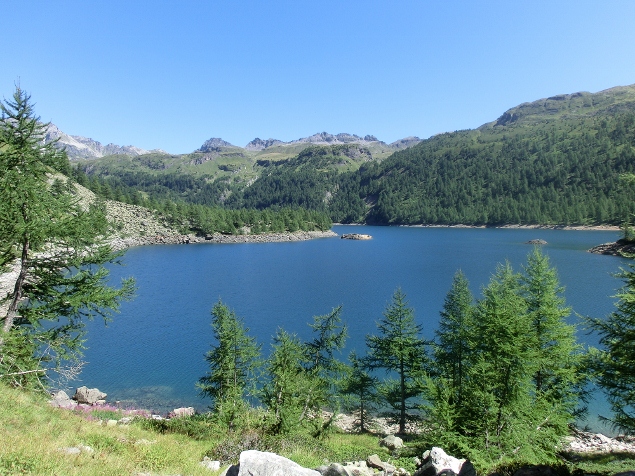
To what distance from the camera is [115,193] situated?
144m

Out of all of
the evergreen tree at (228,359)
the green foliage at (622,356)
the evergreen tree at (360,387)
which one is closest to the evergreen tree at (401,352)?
the evergreen tree at (360,387)

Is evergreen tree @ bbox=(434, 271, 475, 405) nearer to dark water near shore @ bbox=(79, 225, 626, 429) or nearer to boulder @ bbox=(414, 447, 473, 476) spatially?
dark water near shore @ bbox=(79, 225, 626, 429)

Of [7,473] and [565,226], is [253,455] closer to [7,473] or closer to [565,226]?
[7,473]

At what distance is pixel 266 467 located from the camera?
26.0 ft

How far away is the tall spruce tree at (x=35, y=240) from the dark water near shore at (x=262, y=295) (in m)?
17.8

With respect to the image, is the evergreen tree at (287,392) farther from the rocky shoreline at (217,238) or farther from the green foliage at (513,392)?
the rocky shoreline at (217,238)

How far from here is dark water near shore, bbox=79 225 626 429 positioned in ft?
112

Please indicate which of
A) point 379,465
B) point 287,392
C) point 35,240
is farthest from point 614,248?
point 35,240

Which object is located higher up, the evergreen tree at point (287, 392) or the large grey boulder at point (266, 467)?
the large grey boulder at point (266, 467)

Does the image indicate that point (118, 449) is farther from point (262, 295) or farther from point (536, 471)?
point (262, 295)

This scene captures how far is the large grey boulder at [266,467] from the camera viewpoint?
7875 millimetres

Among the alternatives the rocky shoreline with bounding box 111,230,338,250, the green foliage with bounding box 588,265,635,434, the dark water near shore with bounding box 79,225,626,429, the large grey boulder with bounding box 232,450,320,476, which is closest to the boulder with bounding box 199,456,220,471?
the large grey boulder with bounding box 232,450,320,476

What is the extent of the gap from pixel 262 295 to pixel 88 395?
33.0m

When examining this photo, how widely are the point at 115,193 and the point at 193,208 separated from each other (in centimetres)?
2947
